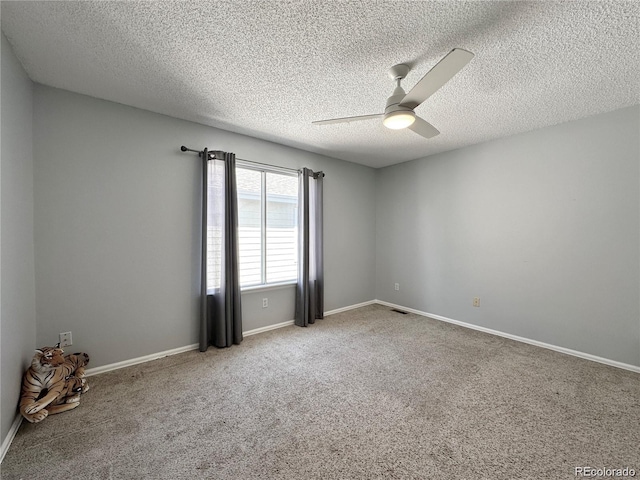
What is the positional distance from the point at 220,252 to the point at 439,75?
258cm

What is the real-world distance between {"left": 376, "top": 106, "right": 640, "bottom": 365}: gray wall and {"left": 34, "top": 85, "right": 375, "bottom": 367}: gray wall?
9.17 ft

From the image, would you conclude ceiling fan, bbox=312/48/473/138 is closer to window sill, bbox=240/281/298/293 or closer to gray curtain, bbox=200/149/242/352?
gray curtain, bbox=200/149/242/352

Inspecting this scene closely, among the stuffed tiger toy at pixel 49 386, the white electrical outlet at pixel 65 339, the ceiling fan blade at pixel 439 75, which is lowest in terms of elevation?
the stuffed tiger toy at pixel 49 386

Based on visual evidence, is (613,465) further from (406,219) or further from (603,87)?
(406,219)

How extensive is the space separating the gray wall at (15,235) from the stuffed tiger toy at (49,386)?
0.05 meters

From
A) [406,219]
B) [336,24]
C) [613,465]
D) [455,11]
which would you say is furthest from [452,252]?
[336,24]

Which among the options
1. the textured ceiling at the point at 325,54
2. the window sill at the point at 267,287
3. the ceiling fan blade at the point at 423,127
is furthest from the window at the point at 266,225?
the ceiling fan blade at the point at 423,127

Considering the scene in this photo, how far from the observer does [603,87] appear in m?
2.21

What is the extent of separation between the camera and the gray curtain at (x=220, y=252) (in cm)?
294

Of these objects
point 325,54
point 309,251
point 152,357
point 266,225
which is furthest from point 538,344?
point 152,357

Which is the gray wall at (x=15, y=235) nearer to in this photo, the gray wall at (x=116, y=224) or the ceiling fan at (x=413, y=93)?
the gray wall at (x=116, y=224)

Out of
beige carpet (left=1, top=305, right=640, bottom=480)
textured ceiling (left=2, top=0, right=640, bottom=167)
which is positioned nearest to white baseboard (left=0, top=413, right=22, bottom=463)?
beige carpet (left=1, top=305, right=640, bottom=480)

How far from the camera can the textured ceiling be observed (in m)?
1.49

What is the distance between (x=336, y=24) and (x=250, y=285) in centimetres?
278
